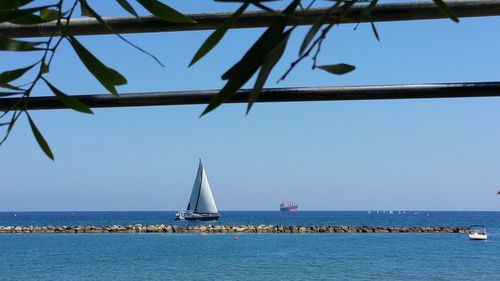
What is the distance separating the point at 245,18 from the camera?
1.91 ft

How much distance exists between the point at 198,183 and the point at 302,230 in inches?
524

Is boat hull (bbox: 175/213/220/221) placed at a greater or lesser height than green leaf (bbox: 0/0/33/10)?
greater

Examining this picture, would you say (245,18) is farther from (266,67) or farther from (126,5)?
(266,67)

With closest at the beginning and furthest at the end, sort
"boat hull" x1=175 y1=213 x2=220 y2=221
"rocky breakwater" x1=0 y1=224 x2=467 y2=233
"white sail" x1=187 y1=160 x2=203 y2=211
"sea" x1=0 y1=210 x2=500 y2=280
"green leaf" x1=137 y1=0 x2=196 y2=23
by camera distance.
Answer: "green leaf" x1=137 y1=0 x2=196 y2=23 → "sea" x1=0 y1=210 x2=500 y2=280 → "rocky breakwater" x1=0 y1=224 x2=467 y2=233 → "white sail" x1=187 y1=160 x2=203 y2=211 → "boat hull" x1=175 y1=213 x2=220 y2=221

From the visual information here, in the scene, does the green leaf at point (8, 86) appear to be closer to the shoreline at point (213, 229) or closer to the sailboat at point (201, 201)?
the shoreline at point (213, 229)

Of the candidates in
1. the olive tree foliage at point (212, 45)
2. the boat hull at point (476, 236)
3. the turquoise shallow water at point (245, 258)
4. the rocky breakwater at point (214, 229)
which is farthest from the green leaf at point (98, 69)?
the rocky breakwater at point (214, 229)

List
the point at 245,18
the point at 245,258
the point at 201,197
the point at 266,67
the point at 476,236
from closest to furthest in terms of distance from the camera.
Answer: the point at 266,67 → the point at 245,18 → the point at 245,258 → the point at 476,236 → the point at 201,197

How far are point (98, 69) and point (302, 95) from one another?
23cm

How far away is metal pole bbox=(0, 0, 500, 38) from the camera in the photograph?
0.54 metres

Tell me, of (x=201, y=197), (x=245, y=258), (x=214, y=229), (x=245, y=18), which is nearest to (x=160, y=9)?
(x=245, y=18)

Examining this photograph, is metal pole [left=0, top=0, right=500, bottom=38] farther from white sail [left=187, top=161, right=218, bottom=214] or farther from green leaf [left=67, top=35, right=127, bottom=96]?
white sail [left=187, top=161, right=218, bottom=214]

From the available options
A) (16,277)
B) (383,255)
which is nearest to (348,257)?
(383,255)

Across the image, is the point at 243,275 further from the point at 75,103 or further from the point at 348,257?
the point at 75,103

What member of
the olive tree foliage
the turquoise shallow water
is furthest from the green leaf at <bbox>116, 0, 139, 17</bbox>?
the turquoise shallow water
